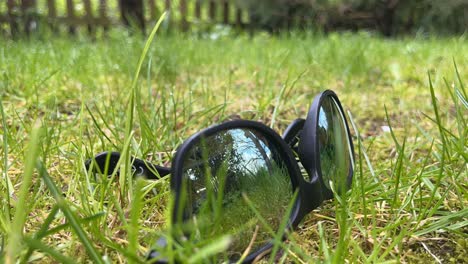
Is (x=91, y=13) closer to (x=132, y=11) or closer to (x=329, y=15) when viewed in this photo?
(x=132, y=11)

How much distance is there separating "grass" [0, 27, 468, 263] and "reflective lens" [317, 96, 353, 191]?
47 mm

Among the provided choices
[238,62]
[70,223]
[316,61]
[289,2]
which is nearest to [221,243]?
[70,223]

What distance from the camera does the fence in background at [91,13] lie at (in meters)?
4.75

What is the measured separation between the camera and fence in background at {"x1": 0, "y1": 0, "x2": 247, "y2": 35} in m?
4.75

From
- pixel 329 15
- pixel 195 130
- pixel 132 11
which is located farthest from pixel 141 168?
pixel 329 15

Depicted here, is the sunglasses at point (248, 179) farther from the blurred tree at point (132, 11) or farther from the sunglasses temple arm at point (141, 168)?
the blurred tree at point (132, 11)

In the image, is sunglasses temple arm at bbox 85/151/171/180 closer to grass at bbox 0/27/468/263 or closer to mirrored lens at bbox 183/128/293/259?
grass at bbox 0/27/468/263

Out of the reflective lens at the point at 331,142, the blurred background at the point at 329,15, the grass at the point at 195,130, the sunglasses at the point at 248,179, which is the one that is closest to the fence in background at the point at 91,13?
the blurred background at the point at 329,15

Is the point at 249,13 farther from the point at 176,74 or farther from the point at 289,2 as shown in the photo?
the point at 176,74

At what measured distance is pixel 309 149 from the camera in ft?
2.95

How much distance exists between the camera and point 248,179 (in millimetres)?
747

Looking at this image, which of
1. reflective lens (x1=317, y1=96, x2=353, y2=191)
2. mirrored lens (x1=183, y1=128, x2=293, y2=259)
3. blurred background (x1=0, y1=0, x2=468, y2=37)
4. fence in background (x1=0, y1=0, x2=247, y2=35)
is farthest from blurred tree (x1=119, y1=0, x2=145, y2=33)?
mirrored lens (x1=183, y1=128, x2=293, y2=259)

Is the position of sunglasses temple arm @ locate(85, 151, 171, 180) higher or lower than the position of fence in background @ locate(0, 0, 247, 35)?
lower

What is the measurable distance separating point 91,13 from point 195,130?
4.75 metres
